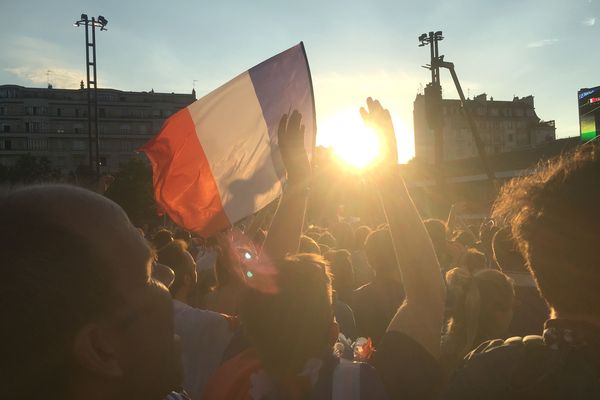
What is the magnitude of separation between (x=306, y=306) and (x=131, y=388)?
0.75 m

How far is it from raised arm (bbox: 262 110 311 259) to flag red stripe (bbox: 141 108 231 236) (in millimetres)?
1871

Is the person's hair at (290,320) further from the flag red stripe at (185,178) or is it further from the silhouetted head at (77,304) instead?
the flag red stripe at (185,178)

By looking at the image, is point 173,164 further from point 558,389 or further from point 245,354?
point 558,389

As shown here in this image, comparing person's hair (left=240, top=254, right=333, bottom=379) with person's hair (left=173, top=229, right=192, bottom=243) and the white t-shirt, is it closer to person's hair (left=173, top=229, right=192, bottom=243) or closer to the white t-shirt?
the white t-shirt

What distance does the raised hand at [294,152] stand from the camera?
9.35ft

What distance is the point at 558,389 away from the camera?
49.4 inches

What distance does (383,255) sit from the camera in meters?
3.64

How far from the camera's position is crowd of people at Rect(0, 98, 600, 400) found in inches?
37.5

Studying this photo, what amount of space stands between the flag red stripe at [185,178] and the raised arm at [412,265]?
273cm

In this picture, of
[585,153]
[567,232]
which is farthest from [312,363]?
[585,153]

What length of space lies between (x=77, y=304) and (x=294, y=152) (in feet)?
6.54

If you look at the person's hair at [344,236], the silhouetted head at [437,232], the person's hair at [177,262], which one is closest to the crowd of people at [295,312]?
the person's hair at [177,262]

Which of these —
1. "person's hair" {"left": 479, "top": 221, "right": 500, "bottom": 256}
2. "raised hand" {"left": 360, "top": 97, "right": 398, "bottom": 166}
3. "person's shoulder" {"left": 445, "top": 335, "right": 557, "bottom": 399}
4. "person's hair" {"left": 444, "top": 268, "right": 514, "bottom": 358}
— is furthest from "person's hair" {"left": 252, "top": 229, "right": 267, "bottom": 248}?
"person's shoulder" {"left": 445, "top": 335, "right": 557, "bottom": 399}

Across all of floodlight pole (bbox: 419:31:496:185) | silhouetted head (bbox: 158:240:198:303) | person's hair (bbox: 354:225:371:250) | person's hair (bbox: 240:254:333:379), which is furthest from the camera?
floodlight pole (bbox: 419:31:496:185)
